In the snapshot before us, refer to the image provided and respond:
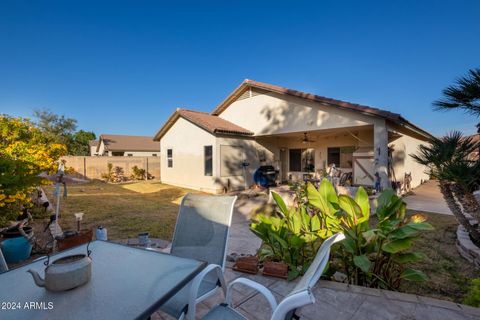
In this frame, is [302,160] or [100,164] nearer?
[302,160]

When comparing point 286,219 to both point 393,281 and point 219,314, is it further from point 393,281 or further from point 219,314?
point 219,314

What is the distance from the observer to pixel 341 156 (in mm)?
12430

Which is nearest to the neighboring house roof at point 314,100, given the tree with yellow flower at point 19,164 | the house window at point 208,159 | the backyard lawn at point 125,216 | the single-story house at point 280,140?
the single-story house at point 280,140

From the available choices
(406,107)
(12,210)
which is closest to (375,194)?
(406,107)

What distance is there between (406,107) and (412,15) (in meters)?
3.52

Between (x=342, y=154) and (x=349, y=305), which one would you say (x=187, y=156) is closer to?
(x=342, y=154)

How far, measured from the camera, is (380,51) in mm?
10320

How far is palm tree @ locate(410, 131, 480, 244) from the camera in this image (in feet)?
10.2

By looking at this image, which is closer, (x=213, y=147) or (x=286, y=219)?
(x=286, y=219)

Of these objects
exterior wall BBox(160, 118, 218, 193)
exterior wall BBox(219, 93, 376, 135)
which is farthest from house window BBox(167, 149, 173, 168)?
exterior wall BBox(219, 93, 376, 135)

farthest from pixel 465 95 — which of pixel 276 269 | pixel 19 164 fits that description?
pixel 19 164

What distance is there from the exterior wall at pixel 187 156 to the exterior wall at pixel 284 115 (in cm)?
241

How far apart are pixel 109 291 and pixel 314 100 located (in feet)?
31.7

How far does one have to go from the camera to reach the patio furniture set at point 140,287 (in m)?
1.17
